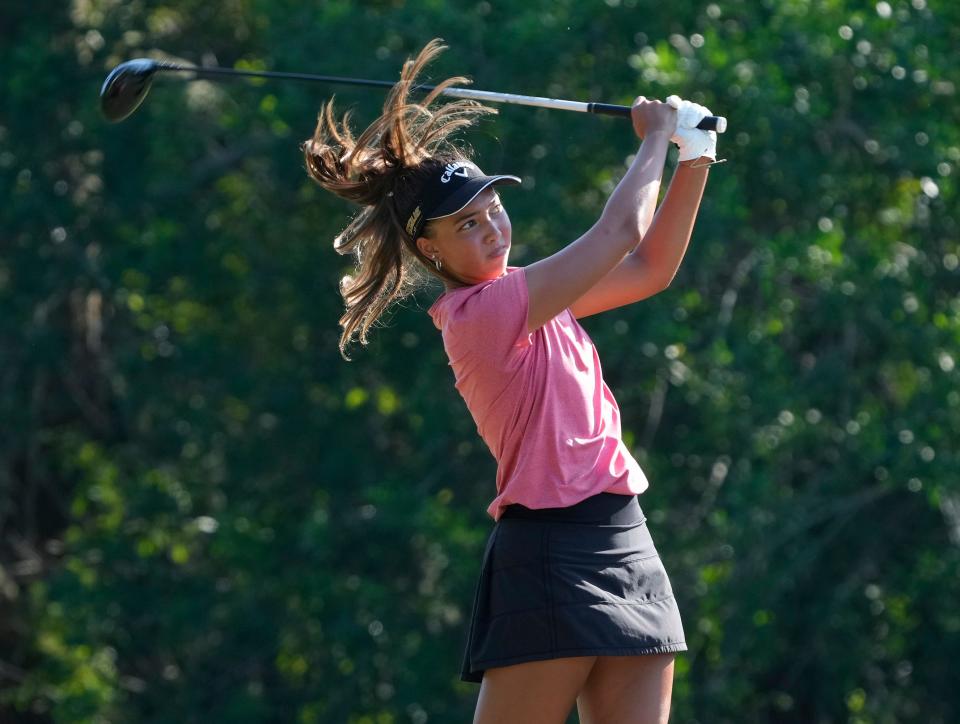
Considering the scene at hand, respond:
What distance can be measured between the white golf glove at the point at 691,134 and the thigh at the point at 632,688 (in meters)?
0.92

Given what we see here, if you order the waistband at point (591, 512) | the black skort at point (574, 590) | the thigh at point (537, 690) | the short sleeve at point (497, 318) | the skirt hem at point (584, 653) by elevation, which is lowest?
the thigh at point (537, 690)

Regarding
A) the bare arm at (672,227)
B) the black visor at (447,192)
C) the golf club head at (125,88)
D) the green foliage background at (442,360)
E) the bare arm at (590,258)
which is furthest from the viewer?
the green foliage background at (442,360)

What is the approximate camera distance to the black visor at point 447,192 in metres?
2.76

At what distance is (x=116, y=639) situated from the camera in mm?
7652

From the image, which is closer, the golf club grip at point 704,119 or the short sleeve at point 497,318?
the short sleeve at point 497,318

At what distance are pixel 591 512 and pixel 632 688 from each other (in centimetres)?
31

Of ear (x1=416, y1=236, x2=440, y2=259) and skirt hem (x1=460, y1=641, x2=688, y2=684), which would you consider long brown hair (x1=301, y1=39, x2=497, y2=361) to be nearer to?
ear (x1=416, y1=236, x2=440, y2=259)

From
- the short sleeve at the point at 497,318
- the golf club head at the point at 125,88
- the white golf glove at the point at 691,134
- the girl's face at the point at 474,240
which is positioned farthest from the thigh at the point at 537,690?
the golf club head at the point at 125,88

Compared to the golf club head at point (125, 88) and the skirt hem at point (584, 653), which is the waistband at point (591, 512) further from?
the golf club head at point (125, 88)

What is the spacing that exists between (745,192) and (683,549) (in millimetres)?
1491

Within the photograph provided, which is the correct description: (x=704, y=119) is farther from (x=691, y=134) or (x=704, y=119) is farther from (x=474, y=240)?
(x=474, y=240)

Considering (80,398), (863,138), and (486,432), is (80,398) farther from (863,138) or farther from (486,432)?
(486,432)

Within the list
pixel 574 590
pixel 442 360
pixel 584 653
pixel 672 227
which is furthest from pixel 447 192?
pixel 442 360

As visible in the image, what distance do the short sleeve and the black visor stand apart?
173 millimetres
